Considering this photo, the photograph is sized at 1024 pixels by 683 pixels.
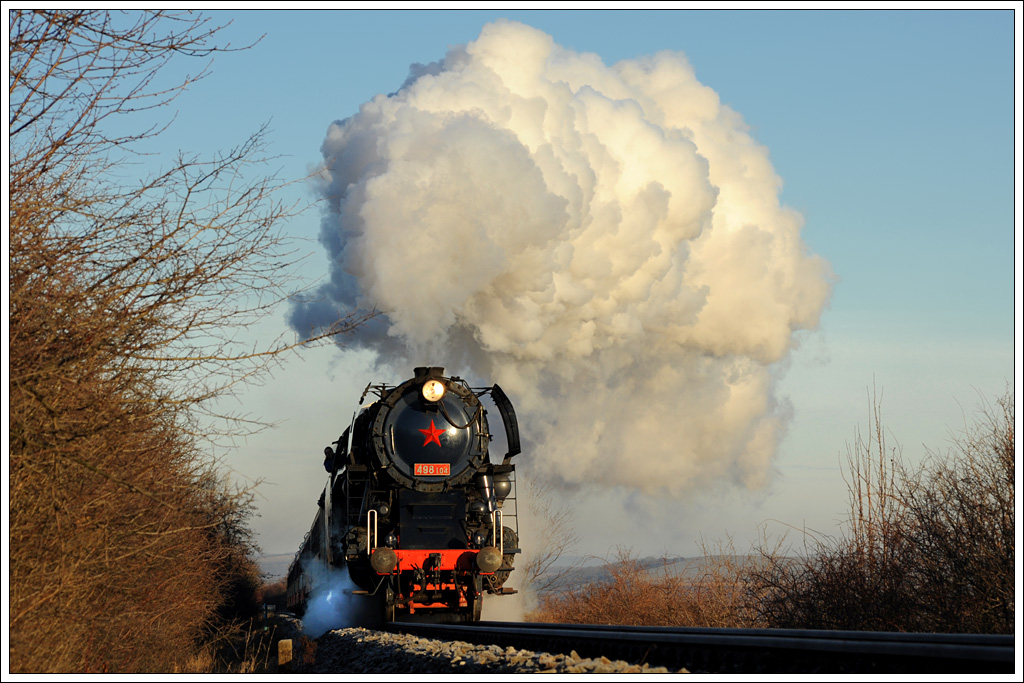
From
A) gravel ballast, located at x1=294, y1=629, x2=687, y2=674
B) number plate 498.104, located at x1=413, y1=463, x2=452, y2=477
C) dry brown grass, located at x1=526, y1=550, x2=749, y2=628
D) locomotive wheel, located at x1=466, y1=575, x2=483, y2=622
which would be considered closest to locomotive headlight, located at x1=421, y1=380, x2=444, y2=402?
number plate 498.104, located at x1=413, y1=463, x2=452, y2=477

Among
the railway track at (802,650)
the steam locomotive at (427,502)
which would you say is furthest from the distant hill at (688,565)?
the railway track at (802,650)

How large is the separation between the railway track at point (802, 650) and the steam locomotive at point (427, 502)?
17.5 ft

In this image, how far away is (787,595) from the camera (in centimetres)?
1244

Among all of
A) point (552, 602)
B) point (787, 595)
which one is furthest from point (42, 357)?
point (552, 602)

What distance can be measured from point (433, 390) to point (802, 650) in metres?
8.91

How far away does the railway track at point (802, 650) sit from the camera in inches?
157

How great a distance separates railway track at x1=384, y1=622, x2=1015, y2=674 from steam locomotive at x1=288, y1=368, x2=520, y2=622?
210 inches

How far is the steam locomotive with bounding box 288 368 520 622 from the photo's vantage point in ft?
41.4

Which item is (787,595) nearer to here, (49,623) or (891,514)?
(891,514)

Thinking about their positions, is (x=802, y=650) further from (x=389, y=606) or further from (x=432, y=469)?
(x=432, y=469)

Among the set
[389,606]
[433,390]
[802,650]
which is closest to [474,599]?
[389,606]

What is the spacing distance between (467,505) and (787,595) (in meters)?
4.56

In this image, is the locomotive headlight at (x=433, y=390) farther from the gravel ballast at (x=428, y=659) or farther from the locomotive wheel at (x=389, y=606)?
the gravel ballast at (x=428, y=659)

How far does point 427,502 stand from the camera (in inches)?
511
